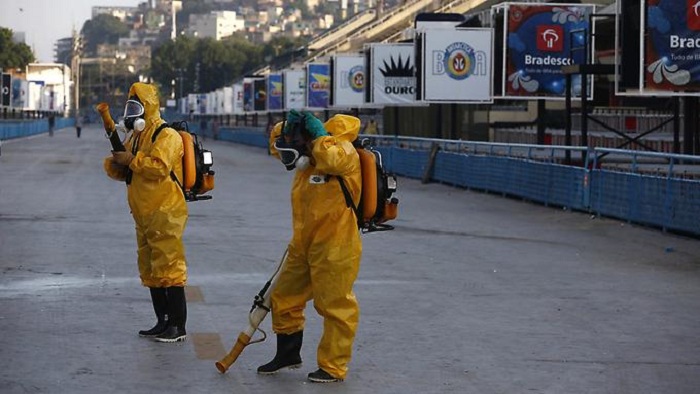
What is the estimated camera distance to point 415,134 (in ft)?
183

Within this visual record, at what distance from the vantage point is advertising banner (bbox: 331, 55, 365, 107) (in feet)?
178

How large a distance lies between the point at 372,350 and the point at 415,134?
46.4 meters

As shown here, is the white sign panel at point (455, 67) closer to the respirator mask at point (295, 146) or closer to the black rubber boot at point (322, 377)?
the respirator mask at point (295, 146)

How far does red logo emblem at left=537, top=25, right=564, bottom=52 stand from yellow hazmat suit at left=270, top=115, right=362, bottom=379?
85.5ft

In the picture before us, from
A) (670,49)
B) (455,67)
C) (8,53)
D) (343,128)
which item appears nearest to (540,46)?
(455,67)

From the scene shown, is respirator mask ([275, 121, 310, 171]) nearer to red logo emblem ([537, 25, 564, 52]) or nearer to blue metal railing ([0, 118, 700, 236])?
blue metal railing ([0, 118, 700, 236])

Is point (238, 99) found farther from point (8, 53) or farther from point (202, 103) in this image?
point (8, 53)

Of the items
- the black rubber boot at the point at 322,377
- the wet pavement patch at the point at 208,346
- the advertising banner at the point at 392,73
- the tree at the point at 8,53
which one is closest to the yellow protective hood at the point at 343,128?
the black rubber boot at the point at 322,377

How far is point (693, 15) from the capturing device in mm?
23703

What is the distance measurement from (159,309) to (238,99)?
304 feet

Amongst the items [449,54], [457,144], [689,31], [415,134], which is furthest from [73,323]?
[415,134]

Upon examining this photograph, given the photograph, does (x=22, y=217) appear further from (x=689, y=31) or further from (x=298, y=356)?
(x=298, y=356)

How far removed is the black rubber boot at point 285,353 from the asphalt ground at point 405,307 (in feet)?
0.31

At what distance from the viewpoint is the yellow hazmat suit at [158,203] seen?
964cm
